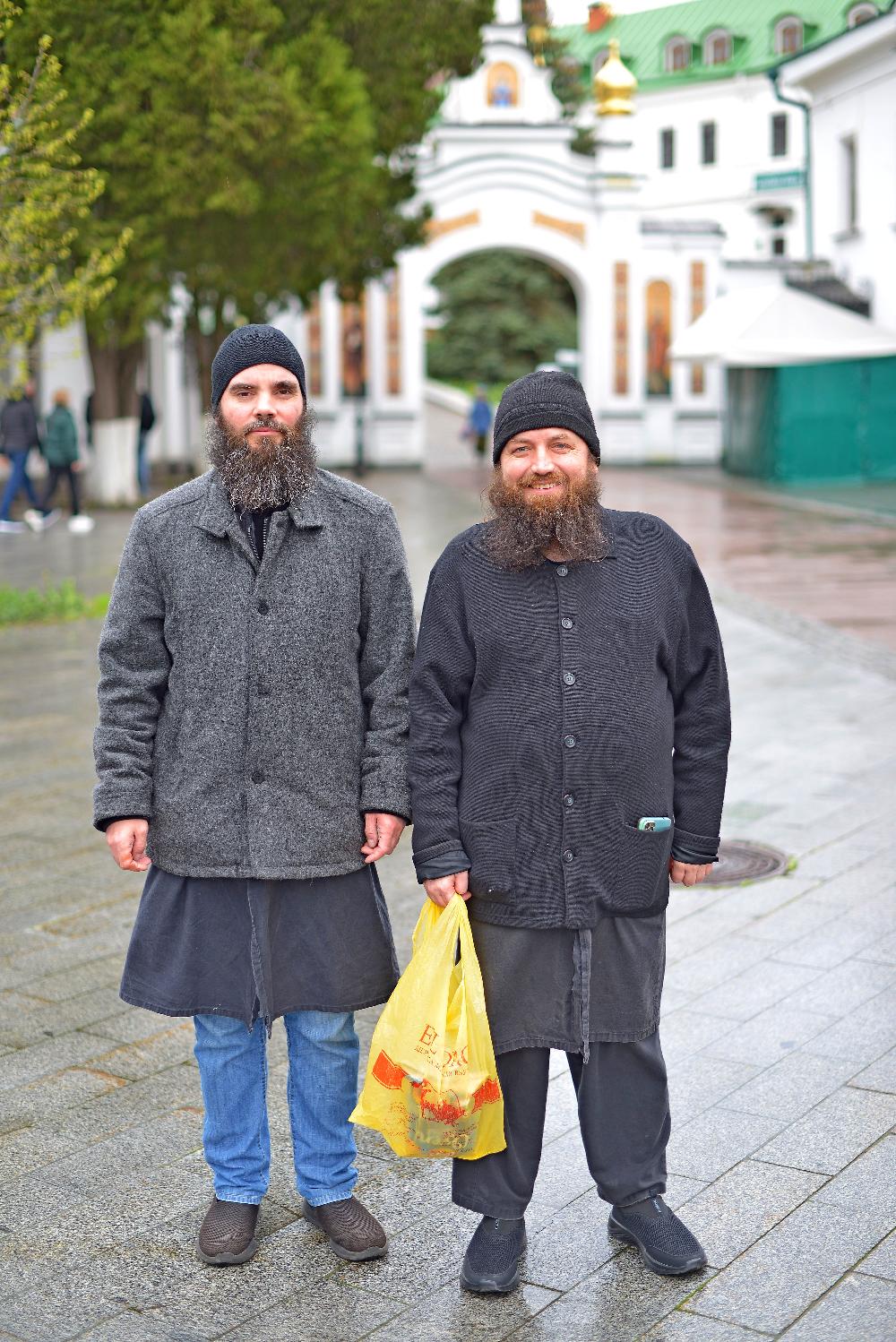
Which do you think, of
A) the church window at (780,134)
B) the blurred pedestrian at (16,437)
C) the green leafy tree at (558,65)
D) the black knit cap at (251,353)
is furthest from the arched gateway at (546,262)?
the black knit cap at (251,353)

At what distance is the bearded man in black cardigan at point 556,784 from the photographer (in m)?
3.47

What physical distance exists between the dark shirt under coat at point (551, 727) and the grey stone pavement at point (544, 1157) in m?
0.77

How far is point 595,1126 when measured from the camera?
140 inches

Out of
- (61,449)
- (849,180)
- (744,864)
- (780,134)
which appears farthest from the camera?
(780,134)

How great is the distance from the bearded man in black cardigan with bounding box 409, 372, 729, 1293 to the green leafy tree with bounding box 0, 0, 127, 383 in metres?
7.47

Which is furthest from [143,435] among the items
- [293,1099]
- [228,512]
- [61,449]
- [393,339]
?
[293,1099]

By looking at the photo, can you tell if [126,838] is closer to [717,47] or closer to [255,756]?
[255,756]

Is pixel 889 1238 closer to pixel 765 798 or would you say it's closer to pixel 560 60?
pixel 765 798

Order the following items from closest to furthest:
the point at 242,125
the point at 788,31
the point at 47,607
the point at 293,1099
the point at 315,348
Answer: the point at 293,1099
the point at 47,607
the point at 242,125
the point at 315,348
the point at 788,31

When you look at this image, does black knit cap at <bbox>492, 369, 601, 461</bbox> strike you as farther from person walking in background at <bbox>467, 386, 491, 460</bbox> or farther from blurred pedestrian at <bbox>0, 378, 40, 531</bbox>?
person walking in background at <bbox>467, 386, 491, 460</bbox>

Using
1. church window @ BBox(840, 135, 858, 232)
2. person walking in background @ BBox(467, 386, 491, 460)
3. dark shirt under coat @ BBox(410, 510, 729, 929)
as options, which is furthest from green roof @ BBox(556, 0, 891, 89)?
dark shirt under coat @ BBox(410, 510, 729, 929)

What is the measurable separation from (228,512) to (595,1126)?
1.47 m

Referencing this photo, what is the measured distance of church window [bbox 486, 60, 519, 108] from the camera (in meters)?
39.5

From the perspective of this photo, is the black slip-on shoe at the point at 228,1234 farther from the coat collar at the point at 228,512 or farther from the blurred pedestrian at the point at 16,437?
the blurred pedestrian at the point at 16,437
